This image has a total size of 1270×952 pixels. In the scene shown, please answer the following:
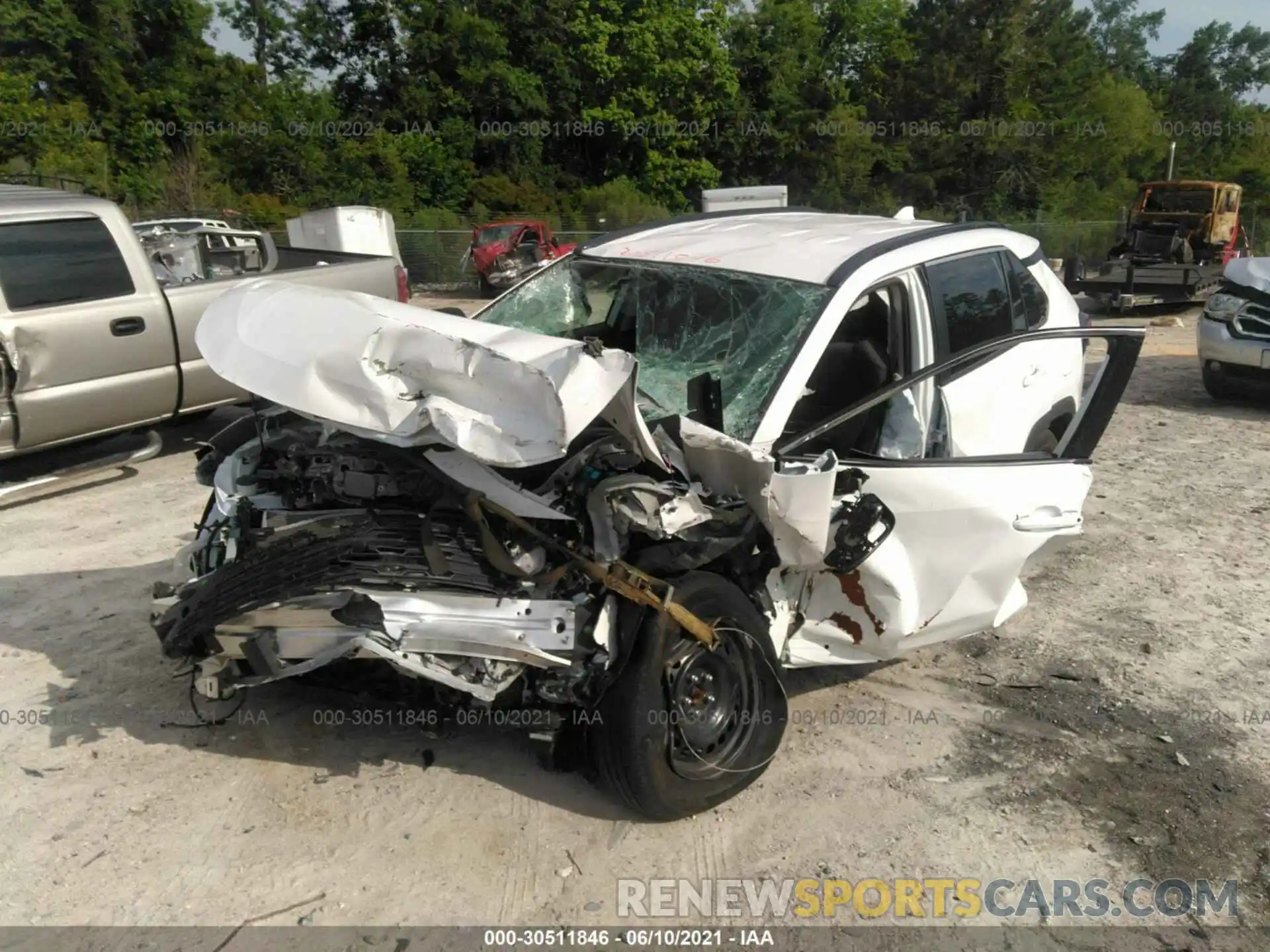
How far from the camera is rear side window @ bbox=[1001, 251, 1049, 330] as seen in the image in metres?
5.17

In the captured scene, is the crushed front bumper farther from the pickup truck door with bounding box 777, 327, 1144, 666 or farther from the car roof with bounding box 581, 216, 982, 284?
the pickup truck door with bounding box 777, 327, 1144, 666

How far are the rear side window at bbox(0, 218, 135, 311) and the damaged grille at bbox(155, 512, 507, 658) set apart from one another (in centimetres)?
430

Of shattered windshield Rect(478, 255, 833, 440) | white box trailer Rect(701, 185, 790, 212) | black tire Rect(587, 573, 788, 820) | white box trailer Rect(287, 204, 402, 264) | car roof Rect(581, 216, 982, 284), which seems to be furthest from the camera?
white box trailer Rect(287, 204, 402, 264)

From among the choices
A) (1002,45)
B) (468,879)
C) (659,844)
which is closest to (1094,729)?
(659,844)

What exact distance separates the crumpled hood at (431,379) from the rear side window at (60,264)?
159 inches

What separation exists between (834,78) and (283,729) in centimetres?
4214

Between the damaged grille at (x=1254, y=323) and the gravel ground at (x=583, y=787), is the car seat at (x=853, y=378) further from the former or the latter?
the damaged grille at (x=1254, y=323)

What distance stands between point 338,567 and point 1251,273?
932 cm

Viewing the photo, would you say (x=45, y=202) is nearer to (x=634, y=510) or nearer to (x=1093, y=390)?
(x=634, y=510)

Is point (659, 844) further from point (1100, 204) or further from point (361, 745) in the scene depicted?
point (1100, 204)

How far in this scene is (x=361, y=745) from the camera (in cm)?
386

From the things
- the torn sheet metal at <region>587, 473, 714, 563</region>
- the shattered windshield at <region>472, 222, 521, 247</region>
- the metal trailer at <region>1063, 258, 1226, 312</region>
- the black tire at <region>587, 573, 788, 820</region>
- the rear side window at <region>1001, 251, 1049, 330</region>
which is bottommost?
the metal trailer at <region>1063, 258, 1226, 312</region>

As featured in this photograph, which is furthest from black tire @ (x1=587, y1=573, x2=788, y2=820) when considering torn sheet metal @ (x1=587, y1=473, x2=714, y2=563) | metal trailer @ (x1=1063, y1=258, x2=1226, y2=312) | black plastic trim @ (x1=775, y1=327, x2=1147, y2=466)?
metal trailer @ (x1=1063, y1=258, x2=1226, y2=312)

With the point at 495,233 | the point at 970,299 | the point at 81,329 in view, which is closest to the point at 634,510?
the point at 970,299
